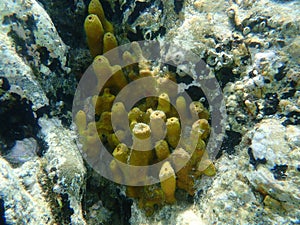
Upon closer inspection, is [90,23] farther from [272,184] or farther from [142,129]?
[272,184]

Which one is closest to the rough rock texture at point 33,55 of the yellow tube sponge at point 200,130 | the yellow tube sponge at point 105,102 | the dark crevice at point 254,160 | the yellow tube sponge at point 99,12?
the yellow tube sponge at point 105,102

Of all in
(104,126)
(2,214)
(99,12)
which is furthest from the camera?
(99,12)

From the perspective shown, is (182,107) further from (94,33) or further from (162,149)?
(94,33)

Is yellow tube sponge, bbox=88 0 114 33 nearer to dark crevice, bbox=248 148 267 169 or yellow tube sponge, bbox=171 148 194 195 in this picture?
yellow tube sponge, bbox=171 148 194 195

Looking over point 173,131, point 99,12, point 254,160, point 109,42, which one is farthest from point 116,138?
point 99,12

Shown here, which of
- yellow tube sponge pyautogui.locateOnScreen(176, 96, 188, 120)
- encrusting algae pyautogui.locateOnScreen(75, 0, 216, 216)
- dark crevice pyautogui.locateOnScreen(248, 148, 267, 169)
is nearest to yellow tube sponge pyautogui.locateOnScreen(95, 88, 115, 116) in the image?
encrusting algae pyautogui.locateOnScreen(75, 0, 216, 216)

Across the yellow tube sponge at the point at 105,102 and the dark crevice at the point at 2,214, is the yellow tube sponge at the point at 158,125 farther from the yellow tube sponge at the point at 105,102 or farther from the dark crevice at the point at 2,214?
the dark crevice at the point at 2,214
